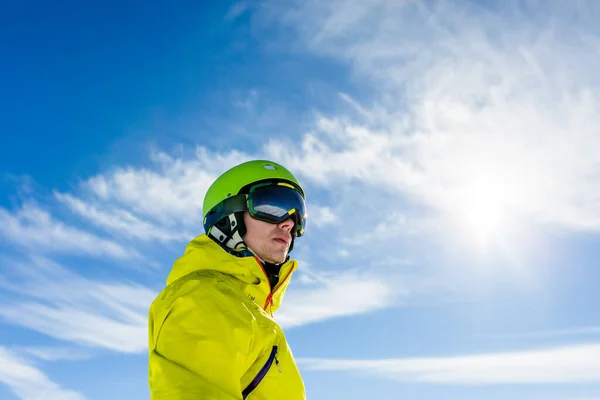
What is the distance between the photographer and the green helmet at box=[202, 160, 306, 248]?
6.31 m

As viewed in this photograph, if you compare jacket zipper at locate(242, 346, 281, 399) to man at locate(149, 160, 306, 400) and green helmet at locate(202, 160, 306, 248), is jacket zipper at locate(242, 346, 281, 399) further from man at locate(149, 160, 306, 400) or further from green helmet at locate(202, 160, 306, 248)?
green helmet at locate(202, 160, 306, 248)

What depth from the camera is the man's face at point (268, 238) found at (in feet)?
19.6

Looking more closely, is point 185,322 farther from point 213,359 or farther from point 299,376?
point 299,376

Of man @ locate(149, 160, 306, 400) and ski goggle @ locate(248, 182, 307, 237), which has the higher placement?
ski goggle @ locate(248, 182, 307, 237)

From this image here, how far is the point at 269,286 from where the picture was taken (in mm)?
5547

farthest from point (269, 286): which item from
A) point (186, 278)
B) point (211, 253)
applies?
point (186, 278)

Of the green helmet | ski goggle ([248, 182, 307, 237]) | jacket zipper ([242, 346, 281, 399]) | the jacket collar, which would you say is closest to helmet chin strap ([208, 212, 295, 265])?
the green helmet

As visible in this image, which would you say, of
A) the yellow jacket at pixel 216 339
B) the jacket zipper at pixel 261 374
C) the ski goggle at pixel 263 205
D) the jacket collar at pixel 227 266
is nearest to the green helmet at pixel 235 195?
the ski goggle at pixel 263 205

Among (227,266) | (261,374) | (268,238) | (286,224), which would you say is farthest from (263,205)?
(261,374)

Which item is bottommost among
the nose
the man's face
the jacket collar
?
the jacket collar

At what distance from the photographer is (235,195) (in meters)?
6.54

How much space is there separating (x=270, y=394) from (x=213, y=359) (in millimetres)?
1022

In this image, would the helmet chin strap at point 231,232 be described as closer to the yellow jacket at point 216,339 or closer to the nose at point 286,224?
the nose at point 286,224

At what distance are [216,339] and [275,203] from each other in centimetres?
295
